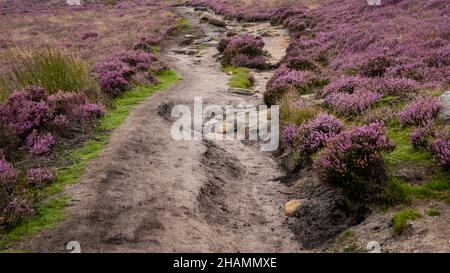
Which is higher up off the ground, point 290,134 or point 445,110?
point 445,110

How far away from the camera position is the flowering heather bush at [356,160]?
8.33 meters

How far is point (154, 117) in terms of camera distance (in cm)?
1484

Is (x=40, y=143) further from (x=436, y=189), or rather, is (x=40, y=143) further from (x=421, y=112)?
(x=421, y=112)

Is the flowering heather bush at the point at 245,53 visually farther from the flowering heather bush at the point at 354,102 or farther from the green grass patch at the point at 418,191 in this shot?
the green grass patch at the point at 418,191

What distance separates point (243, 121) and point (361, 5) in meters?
20.5

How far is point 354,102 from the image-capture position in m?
13.1

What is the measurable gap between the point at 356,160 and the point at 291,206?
6.45 ft

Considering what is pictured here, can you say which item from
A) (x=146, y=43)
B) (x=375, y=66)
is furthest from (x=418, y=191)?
(x=146, y=43)

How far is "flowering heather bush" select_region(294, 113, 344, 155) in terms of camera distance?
35.4 ft

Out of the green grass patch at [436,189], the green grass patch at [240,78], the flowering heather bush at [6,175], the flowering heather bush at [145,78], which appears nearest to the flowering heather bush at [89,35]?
the green grass patch at [240,78]

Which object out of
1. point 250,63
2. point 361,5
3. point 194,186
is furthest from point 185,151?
point 361,5

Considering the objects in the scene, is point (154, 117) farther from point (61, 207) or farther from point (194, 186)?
point (61, 207)

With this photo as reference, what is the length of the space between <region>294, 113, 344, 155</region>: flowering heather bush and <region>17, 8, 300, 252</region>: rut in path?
1.12 metres

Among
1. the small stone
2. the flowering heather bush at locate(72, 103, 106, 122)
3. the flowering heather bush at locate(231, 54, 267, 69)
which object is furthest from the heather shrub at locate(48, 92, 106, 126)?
the flowering heather bush at locate(231, 54, 267, 69)
